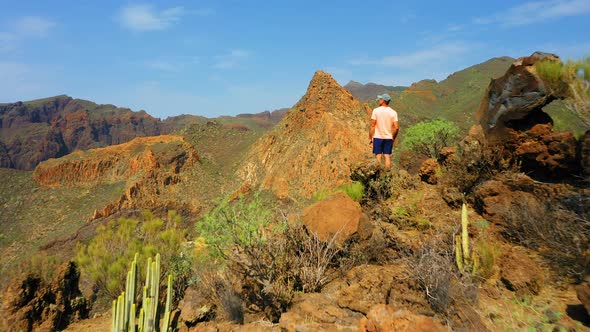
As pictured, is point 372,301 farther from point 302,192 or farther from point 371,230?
point 302,192

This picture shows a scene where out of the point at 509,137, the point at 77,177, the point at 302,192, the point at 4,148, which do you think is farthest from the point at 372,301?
the point at 4,148

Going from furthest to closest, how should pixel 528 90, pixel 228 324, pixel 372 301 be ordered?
pixel 528 90
pixel 228 324
pixel 372 301

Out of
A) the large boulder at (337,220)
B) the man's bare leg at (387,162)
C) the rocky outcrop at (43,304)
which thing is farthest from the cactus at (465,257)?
the rocky outcrop at (43,304)

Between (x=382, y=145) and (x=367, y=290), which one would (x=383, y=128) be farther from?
(x=367, y=290)

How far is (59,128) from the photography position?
109 metres

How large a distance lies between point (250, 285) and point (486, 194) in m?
4.12

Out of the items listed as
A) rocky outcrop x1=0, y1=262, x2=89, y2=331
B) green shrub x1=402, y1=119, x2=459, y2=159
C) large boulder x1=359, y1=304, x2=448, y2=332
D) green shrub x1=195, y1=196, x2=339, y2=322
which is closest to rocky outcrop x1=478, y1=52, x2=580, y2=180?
green shrub x1=195, y1=196, x2=339, y2=322

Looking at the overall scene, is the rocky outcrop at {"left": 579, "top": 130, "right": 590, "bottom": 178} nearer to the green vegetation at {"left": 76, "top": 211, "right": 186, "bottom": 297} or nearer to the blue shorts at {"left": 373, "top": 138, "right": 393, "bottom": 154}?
the blue shorts at {"left": 373, "top": 138, "right": 393, "bottom": 154}

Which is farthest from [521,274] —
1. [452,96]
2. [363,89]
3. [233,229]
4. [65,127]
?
[363,89]

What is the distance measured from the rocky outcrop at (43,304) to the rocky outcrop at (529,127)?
389 inches

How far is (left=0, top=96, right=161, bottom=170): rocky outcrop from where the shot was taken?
99.7 metres

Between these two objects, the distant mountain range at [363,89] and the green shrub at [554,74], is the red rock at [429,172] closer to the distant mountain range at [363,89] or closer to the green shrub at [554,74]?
the green shrub at [554,74]

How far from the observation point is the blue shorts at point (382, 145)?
25.6 feet

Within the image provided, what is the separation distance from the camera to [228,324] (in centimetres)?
466
